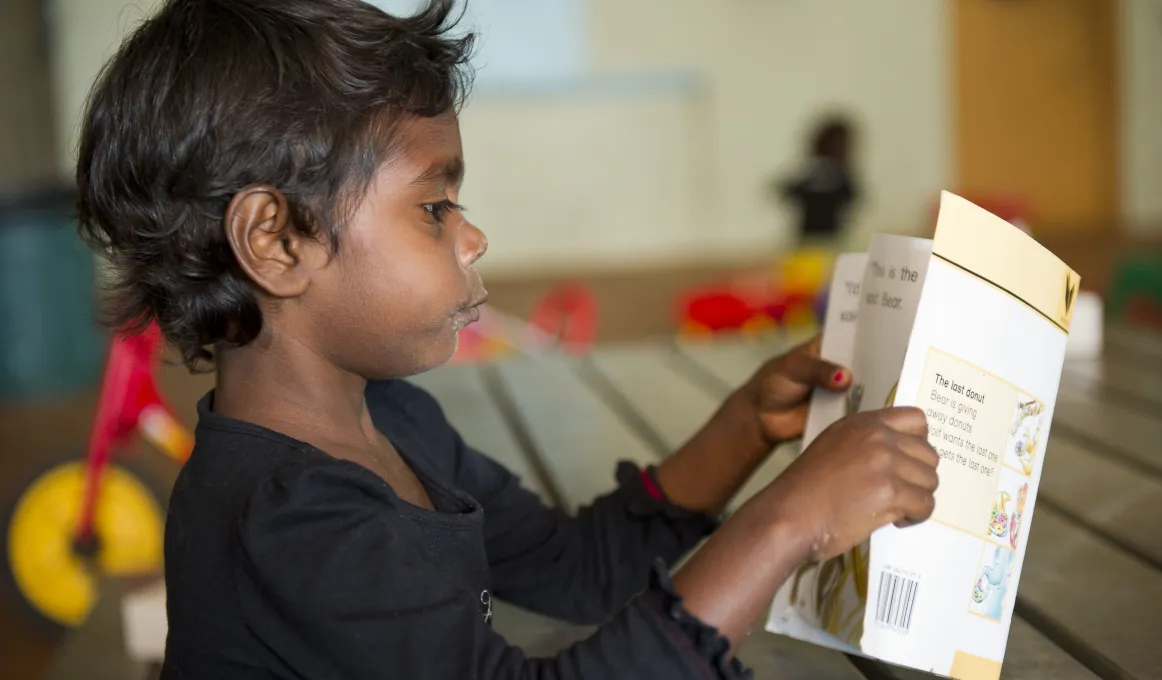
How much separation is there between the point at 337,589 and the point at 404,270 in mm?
250

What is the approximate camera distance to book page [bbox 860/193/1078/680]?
2.76 feet

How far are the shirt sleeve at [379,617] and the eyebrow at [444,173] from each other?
236 millimetres

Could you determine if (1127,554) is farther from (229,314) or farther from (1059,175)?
(1059,175)

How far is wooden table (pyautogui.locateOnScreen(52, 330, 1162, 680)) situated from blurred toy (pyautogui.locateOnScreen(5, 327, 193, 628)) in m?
0.70

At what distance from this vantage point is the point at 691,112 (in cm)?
786

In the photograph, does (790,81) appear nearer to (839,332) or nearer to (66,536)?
(66,536)

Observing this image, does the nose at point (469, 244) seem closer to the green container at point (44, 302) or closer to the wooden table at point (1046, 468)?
the wooden table at point (1046, 468)

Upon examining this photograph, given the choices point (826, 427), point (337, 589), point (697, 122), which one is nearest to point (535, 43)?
point (697, 122)

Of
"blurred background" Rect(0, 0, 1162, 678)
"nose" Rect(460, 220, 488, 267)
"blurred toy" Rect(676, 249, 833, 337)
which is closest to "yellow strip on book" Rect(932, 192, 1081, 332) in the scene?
"nose" Rect(460, 220, 488, 267)

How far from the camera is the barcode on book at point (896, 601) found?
857 millimetres

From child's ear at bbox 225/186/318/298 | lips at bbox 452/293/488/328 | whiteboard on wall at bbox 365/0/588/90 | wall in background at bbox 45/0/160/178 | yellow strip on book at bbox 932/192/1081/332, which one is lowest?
lips at bbox 452/293/488/328

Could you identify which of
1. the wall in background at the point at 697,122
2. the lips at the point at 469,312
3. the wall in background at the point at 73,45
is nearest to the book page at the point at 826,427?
the lips at the point at 469,312

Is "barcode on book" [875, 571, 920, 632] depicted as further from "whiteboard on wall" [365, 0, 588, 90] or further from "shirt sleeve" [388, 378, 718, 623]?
"whiteboard on wall" [365, 0, 588, 90]

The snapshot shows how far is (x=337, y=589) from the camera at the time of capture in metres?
0.80
